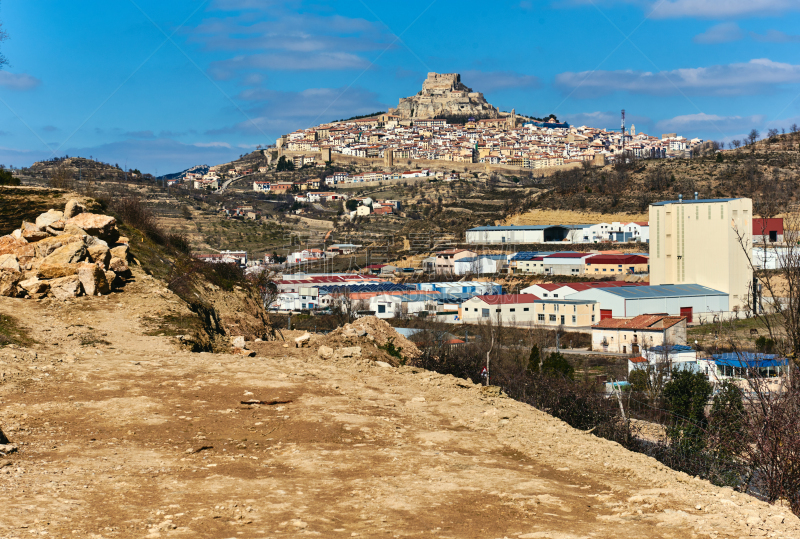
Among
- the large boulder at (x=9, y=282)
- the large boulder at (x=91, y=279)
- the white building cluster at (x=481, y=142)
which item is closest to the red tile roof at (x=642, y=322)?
the large boulder at (x=91, y=279)

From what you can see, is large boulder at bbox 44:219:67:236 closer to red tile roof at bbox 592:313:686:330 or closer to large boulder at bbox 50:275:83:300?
large boulder at bbox 50:275:83:300

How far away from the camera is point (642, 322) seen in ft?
117

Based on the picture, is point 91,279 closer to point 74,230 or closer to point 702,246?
point 74,230

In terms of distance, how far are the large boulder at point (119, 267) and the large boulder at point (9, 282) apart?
3.66 feet

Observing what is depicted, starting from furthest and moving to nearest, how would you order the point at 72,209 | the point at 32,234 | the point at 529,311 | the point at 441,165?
the point at 441,165, the point at 529,311, the point at 72,209, the point at 32,234

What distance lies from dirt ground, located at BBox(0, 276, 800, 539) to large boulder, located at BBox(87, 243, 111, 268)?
199cm

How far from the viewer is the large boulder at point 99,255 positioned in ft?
32.3

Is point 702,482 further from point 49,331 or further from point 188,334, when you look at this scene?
point 49,331

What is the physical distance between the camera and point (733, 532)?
3846 mm

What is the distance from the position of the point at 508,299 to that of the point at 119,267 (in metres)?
35.6

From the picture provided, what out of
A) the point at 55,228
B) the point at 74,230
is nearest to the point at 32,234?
the point at 55,228

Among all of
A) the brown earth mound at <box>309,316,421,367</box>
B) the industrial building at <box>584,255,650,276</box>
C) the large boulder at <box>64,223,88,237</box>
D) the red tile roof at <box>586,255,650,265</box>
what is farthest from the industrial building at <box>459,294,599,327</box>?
the large boulder at <box>64,223,88,237</box>

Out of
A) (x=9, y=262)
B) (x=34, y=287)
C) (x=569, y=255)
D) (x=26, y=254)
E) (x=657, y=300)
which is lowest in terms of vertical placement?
(x=34, y=287)

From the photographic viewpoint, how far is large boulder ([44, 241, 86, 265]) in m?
9.51
